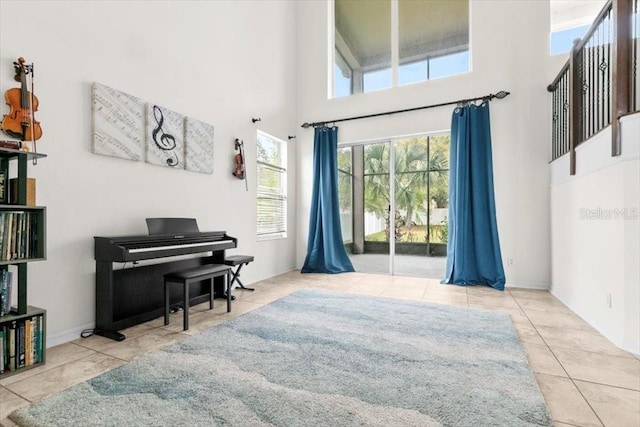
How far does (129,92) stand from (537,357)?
384cm

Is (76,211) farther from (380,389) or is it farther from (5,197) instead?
(380,389)

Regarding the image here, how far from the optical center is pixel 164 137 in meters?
3.02

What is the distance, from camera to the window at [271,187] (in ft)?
15.0

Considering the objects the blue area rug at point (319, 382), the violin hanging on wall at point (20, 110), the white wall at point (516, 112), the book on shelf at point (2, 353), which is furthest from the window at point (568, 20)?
the book on shelf at point (2, 353)

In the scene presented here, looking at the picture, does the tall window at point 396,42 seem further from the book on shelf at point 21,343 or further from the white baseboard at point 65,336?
the book on shelf at point 21,343

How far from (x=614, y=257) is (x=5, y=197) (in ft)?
13.6

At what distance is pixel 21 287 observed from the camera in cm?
188

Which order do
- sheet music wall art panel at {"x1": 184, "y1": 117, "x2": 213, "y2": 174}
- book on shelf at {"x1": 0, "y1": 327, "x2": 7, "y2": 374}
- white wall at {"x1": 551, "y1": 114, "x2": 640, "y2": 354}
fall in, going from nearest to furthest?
book on shelf at {"x1": 0, "y1": 327, "x2": 7, "y2": 374}
white wall at {"x1": 551, "y1": 114, "x2": 640, "y2": 354}
sheet music wall art panel at {"x1": 184, "y1": 117, "x2": 213, "y2": 174}

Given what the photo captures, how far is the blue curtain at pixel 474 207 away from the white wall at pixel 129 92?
2820 millimetres

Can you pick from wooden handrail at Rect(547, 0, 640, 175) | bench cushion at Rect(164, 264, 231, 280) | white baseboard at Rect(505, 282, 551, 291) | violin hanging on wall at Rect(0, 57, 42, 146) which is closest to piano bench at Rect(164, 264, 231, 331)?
bench cushion at Rect(164, 264, 231, 280)

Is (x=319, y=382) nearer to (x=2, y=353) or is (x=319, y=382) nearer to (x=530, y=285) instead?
(x=2, y=353)

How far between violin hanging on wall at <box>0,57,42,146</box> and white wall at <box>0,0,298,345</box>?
0.31 ft

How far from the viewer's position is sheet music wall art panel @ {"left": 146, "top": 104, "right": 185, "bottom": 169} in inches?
114

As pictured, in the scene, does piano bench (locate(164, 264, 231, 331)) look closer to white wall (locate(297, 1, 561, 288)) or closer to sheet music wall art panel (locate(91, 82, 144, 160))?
sheet music wall art panel (locate(91, 82, 144, 160))
